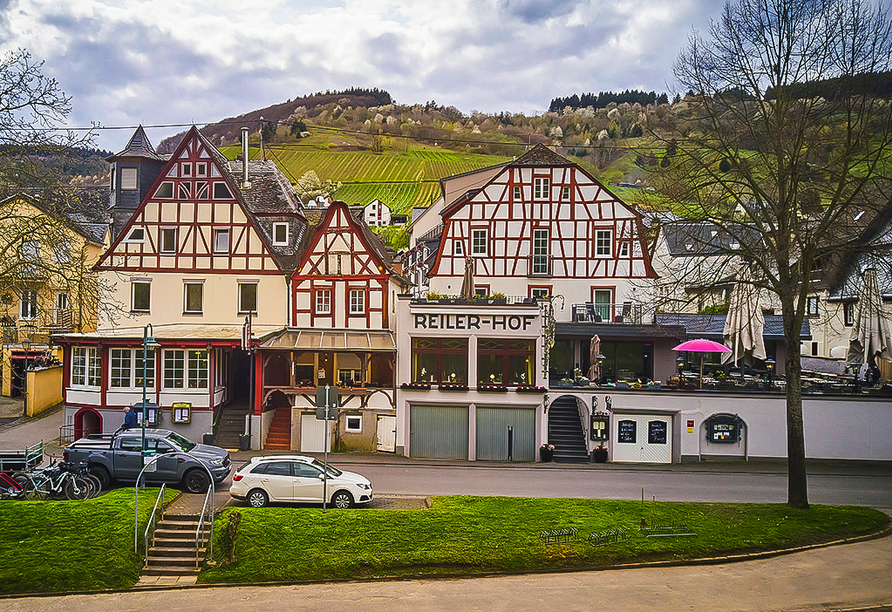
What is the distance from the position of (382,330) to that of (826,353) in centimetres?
2945

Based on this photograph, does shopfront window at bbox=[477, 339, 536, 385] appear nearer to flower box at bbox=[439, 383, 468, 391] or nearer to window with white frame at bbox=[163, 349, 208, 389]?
flower box at bbox=[439, 383, 468, 391]

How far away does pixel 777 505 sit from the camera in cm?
2027

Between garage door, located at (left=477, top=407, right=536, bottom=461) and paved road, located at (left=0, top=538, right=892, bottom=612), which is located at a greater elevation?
garage door, located at (left=477, top=407, right=536, bottom=461)

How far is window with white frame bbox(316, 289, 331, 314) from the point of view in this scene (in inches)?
1321

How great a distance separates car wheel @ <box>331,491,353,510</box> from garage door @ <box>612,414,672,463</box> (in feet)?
43.8

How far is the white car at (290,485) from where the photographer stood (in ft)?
63.7

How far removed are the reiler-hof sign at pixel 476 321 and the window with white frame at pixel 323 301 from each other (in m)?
5.86

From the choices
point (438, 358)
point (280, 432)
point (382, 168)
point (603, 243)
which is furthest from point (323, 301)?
point (382, 168)

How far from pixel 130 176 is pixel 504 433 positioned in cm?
2506

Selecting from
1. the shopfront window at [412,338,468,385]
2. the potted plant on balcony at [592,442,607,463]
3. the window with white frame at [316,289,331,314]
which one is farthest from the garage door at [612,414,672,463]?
the window with white frame at [316,289,331,314]

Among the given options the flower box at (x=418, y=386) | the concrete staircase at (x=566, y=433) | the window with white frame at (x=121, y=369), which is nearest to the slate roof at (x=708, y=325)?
the concrete staircase at (x=566, y=433)

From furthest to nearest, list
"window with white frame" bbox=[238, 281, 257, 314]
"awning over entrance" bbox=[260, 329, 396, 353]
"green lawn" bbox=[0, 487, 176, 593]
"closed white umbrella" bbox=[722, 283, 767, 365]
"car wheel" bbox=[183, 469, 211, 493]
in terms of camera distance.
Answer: "window with white frame" bbox=[238, 281, 257, 314], "awning over entrance" bbox=[260, 329, 396, 353], "closed white umbrella" bbox=[722, 283, 767, 365], "car wheel" bbox=[183, 469, 211, 493], "green lawn" bbox=[0, 487, 176, 593]

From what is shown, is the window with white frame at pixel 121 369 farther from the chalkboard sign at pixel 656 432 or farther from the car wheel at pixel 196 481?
the chalkboard sign at pixel 656 432

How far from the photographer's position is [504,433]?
2920 centimetres
